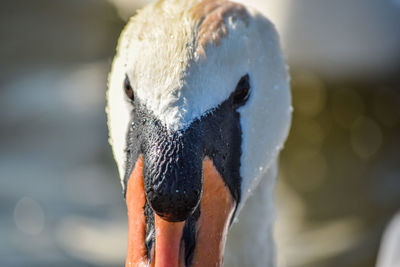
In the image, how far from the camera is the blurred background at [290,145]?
429cm

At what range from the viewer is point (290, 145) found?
532 centimetres

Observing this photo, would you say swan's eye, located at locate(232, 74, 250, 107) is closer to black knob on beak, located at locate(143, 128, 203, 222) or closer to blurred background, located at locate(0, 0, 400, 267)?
black knob on beak, located at locate(143, 128, 203, 222)

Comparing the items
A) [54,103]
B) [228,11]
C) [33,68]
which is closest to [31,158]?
[54,103]

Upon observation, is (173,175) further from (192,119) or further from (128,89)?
(128,89)

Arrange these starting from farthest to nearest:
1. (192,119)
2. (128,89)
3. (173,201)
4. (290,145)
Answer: (290,145)
(128,89)
(192,119)
(173,201)

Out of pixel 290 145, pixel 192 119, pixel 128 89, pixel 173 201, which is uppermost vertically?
pixel 290 145

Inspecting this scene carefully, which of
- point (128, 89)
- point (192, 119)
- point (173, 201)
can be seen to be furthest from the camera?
point (128, 89)

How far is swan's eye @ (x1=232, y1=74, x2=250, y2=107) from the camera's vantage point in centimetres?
177

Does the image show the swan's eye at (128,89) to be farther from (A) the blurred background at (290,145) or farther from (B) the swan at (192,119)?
(A) the blurred background at (290,145)


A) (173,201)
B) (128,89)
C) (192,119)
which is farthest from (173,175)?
(128,89)

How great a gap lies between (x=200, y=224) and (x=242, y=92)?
0.39 meters

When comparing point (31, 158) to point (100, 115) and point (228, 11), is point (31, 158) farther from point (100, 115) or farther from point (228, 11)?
point (228, 11)

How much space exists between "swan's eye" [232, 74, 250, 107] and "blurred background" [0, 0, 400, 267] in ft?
7.70

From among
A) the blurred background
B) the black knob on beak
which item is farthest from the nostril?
the blurred background
